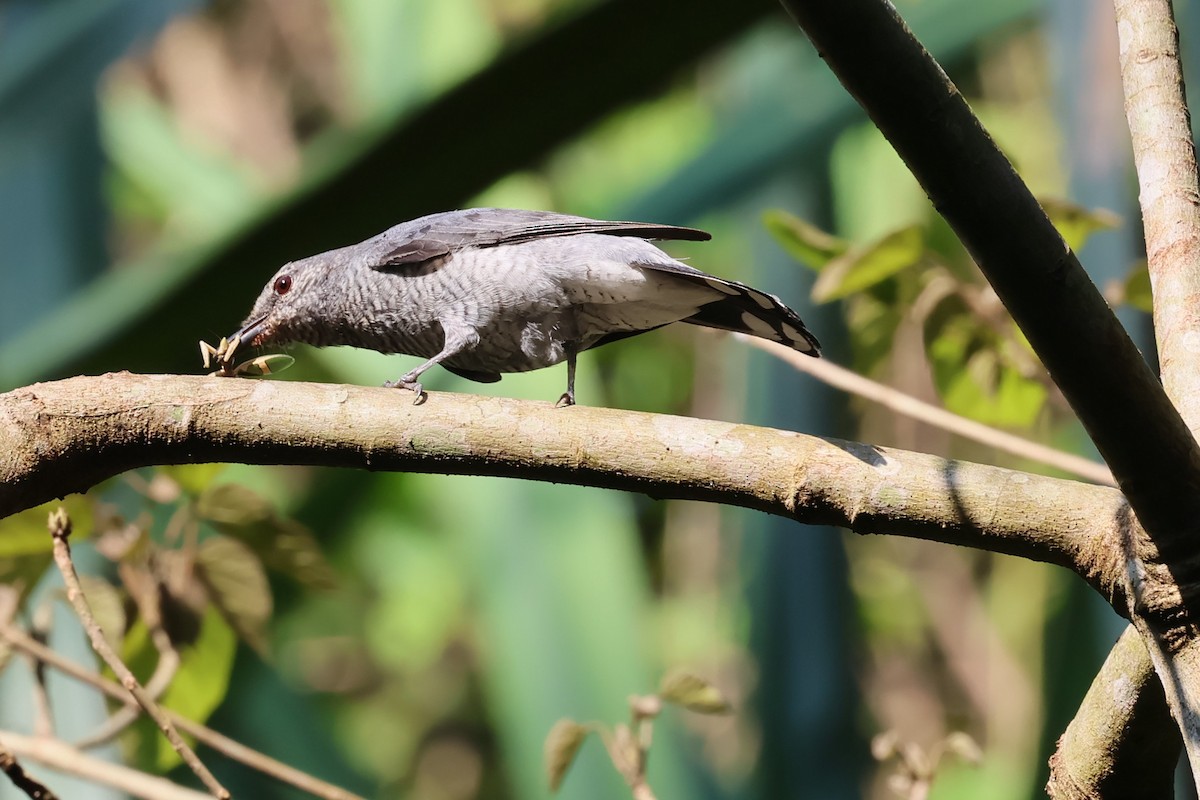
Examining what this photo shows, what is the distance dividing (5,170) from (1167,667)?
12.6 ft

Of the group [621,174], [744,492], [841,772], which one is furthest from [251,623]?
[621,174]

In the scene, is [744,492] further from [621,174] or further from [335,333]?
[621,174]

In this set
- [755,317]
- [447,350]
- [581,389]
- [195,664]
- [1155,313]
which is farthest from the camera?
[581,389]

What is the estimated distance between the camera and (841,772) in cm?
317

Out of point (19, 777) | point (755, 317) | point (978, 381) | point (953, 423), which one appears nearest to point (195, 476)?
point (19, 777)

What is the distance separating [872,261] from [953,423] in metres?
0.28

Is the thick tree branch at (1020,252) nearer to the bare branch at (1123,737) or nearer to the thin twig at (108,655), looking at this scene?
the bare branch at (1123,737)

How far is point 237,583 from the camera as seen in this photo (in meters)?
1.76

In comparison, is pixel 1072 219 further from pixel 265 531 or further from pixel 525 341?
pixel 265 531

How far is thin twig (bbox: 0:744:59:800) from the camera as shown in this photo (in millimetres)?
1222

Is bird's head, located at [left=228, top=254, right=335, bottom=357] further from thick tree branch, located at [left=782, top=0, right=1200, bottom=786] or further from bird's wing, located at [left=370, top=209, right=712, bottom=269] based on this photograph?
thick tree branch, located at [left=782, top=0, right=1200, bottom=786]

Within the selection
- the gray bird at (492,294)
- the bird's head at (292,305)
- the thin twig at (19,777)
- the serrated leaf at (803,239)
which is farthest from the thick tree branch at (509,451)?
the bird's head at (292,305)

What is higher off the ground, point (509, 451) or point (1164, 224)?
point (1164, 224)

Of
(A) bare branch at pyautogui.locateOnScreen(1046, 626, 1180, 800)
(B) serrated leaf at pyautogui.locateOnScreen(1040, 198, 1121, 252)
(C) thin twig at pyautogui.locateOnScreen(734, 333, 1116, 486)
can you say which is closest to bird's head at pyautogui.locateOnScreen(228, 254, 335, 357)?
(C) thin twig at pyautogui.locateOnScreen(734, 333, 1116, 486)
